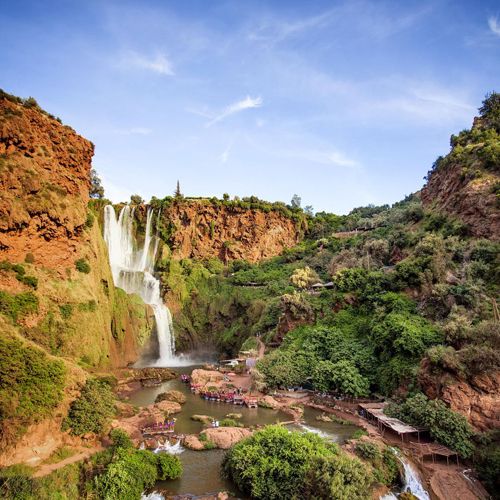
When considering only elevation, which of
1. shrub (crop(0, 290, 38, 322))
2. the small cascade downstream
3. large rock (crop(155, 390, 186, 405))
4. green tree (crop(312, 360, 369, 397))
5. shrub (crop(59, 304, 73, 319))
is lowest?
large rock (crop(155, 390, 186, 405))

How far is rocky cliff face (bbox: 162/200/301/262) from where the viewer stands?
6662 cm

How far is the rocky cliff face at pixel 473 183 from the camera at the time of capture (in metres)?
36.2

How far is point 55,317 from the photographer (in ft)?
104

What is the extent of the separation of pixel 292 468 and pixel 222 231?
55.4 meters

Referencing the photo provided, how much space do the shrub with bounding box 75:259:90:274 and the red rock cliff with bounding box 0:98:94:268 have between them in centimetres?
73

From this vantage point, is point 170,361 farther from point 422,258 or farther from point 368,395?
point 422,258

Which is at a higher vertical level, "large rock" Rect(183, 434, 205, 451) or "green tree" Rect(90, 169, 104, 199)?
"green tree" Rect(90, 169, 104, 199)

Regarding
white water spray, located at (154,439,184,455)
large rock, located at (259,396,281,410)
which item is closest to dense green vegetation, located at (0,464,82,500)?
white water spray, located at (154,439,184,455)

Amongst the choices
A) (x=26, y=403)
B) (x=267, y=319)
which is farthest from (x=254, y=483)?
(x=267, y=319)

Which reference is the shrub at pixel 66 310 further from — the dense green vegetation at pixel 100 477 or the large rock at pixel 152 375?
the dense green vegetation at pixel 100 477

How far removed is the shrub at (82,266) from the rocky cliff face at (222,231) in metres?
27.8

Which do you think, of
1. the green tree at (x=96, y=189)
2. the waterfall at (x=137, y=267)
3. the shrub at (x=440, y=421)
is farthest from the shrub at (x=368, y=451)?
the green tree at (x=96, y=189)

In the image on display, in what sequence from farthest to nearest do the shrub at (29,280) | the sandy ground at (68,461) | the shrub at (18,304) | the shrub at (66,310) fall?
the shrub at (66,310)
the shrub at (29,280)
the shrub at (18,304)
the sandy ground at (68,461)

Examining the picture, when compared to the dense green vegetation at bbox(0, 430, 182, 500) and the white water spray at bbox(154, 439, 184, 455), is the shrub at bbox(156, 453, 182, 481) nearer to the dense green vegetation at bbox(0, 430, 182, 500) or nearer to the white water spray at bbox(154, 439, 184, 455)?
the dense green vegetation at bbox(0, 430, 182, 500)
